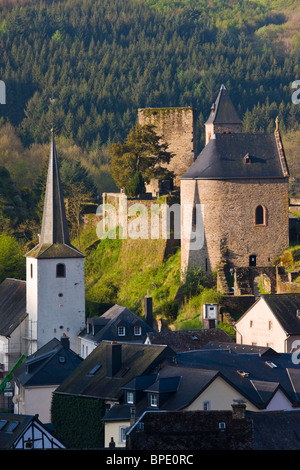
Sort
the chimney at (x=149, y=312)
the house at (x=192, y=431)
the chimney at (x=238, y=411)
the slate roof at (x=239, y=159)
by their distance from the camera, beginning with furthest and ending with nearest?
1. the slate roof at (x=239, y=159)
2. the chimney at (x=149, y=312)
3. the chimney at (x=238, y=411)
4. the house at (x=192, y=431)

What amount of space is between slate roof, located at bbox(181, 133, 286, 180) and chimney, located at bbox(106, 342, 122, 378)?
44.0ft

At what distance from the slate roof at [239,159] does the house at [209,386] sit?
1289 cm

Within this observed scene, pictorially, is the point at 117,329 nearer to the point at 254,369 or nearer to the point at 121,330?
the point at 121,330

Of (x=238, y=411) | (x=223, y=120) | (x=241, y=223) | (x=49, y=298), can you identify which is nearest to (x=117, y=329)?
(x=49, y=298)

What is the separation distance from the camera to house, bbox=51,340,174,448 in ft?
148

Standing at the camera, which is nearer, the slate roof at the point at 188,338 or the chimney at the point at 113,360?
the chimney at the point at 113,360

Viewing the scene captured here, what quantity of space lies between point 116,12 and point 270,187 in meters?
63.5

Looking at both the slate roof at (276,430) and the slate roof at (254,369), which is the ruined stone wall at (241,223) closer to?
the slate roof at (254,369)

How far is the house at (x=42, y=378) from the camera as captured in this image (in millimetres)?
51219

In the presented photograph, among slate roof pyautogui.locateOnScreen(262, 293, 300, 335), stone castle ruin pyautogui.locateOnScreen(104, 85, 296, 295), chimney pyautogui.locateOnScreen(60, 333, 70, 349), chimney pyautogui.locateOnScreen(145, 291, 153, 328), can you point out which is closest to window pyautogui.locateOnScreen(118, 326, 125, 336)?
chimney pyautogui.locateOnScreen(60, 333, 70, 349)

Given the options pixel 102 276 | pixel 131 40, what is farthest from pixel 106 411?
pixel 131 40

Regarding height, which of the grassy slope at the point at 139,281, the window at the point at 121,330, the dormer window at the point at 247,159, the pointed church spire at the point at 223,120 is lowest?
the window at the point at 121,330

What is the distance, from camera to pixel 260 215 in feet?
193

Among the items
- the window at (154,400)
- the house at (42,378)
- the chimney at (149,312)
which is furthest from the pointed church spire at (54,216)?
the window at (154,400)
